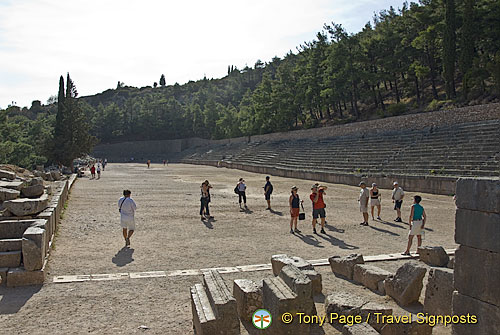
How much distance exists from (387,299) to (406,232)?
262 inches

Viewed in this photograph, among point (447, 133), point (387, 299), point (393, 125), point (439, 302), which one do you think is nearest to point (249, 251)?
point (387, 299)

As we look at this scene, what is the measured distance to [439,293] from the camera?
20.1ft

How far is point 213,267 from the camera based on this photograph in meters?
8.98

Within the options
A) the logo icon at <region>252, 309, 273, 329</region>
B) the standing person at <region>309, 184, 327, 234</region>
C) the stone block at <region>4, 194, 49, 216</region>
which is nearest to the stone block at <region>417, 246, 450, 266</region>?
the standing person at <region>309, 184, 327, 234</region>

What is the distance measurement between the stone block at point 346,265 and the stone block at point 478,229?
3.30m

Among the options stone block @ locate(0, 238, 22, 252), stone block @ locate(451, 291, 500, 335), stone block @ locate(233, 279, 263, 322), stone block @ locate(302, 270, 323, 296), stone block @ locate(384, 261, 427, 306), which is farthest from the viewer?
stone block @ locate(0, 238, 22, 252)

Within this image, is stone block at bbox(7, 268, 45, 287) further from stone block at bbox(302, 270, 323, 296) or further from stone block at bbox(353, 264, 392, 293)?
stone block at bbox(353, 264, 392, 293)

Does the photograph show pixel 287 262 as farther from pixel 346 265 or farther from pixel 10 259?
pixel 10 259

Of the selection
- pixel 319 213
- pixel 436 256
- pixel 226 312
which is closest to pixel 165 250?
pixel 319 213

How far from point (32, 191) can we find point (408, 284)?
35.5ft

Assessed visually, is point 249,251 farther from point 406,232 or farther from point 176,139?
point 176,139

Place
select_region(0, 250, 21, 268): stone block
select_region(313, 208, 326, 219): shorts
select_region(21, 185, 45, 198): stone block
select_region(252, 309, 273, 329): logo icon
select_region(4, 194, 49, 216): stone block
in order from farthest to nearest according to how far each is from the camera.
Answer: select_region(313, 208, 326, 219): shorts < select_region(21, 185, 45, 198): stone block < select_region(4, 194, 49, 216): stone block < select_region(0, 250, 21, 268): stone block < select_region(252, 309, 273, 329): logo icon

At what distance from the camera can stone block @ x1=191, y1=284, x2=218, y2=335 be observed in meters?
5.17

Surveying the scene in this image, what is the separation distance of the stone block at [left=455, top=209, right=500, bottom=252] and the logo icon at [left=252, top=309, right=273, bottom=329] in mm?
2765
